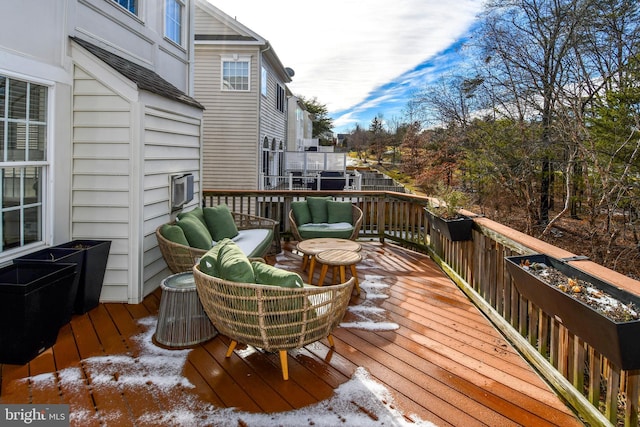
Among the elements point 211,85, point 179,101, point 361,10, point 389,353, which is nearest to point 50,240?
point 179,101

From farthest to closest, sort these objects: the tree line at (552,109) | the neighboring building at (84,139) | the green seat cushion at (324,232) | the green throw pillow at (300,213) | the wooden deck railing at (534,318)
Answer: the tree line at (552,109) → the green throw pillow at (300,213) → the green seat cushion at (324,232) → the neighboring building at (84,139) → the wooden deck railing at (534,318)

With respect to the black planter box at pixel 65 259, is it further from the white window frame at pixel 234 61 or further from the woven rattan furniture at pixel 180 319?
the white window frame at pixel 234 61

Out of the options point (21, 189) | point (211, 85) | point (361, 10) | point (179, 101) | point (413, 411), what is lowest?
point (413, 411)

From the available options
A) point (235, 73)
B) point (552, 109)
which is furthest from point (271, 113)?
point (552, 109)

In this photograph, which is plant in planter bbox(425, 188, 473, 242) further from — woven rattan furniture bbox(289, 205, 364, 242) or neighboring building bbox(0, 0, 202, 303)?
neighboring building bbox(0, 0, 202, 303)

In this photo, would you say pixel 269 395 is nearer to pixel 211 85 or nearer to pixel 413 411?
pixel 413 411

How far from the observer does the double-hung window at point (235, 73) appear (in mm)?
11758

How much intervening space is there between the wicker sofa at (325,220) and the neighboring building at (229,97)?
621 centimetres

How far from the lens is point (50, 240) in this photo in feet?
11.5

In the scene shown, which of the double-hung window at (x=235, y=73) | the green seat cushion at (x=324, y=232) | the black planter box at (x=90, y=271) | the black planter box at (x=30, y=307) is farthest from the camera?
the double-hung window at (x=235, y=73)

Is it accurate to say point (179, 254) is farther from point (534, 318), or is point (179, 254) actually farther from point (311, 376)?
point (534, 318)

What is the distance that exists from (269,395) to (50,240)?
2446 millimetres

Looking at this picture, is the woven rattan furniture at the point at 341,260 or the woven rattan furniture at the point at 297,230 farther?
the woven rattan furniture at the point at 297,230

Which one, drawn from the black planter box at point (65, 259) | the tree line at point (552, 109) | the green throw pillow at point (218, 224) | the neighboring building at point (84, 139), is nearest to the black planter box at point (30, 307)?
the black planter box at point (65, 259)
